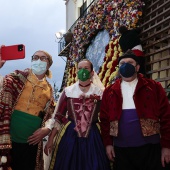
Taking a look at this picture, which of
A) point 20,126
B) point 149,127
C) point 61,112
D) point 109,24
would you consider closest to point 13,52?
point 20,126

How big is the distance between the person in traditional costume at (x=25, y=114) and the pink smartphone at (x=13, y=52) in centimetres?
9

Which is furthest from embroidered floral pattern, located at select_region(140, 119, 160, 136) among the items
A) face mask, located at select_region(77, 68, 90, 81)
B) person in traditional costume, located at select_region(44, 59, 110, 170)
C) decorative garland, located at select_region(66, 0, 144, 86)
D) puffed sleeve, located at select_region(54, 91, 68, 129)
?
decorative garland, located at select_region(66, 0, 144, 86)

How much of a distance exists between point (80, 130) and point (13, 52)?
109 centimetres

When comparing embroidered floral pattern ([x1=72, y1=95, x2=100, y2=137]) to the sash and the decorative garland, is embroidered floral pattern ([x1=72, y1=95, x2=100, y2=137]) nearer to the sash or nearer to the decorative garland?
the sash

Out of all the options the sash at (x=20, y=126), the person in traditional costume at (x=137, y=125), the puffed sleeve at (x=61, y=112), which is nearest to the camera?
the person in traditional costume at (x=137, y=125)

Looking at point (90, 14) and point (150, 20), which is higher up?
point (90, 14)

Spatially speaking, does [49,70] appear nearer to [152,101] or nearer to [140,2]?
[152,101]

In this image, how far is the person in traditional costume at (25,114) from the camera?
10.6 feet

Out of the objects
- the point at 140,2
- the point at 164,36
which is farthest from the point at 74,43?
→ the point at 164,36

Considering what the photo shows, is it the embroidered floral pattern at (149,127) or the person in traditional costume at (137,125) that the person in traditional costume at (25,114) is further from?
the embroidered floral pattern at (149,127)

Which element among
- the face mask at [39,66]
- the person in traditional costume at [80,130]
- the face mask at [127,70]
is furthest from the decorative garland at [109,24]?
the face mask at [127,70]

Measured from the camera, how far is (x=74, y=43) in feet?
37.2

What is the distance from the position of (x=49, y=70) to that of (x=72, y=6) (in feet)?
44.3

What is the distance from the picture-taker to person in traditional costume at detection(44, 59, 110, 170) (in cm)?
343
